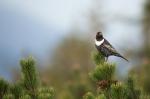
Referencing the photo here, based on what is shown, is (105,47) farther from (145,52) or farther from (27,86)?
(145,52)

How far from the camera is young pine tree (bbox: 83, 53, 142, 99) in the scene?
5.51 meters

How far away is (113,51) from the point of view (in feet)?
27.3

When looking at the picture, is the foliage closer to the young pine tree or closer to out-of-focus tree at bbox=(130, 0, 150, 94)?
the young pine tree

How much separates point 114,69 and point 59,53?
125 ft

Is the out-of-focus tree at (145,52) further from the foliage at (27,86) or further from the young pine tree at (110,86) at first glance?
the foliage at (27,86)

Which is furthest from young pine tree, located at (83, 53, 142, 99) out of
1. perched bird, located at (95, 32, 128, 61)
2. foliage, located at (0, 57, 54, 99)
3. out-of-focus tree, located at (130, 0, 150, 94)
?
out-of-focus tree, located at (130, 0, 150, 94)

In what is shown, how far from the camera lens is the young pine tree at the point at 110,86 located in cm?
551

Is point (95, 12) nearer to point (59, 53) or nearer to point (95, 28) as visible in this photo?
point (95, 28)

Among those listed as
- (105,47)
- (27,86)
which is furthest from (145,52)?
(27,86)

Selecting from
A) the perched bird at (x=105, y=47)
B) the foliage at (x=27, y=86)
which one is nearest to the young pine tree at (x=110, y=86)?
the foliage at (x=27, y=86)

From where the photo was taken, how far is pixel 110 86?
5797mm

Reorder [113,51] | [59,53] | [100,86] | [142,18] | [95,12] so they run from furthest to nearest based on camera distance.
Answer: [95,12] < [59,53] < [142,18] < [113,51] < [100,86]

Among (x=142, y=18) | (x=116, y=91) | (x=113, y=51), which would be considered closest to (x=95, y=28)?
(x=142, y=18)

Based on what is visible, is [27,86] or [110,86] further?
[27,86]
